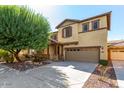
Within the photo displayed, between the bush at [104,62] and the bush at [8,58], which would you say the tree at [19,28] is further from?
the bush at [104,62]

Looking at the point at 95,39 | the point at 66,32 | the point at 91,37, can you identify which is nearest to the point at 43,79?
the point at 95,39

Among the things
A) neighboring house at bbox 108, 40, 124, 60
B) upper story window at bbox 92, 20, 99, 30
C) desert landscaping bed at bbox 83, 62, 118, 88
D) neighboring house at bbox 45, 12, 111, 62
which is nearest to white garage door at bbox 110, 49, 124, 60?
neighboring house at bbox 108, 40, 124, 60

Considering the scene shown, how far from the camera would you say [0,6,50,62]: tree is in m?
11.0

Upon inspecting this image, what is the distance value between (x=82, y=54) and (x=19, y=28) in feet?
30.7

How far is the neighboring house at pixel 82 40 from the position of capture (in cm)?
1530

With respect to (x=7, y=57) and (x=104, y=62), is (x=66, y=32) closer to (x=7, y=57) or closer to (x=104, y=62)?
(x=104, y=62)

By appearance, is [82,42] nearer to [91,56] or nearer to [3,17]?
[91,56]

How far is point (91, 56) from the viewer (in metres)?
16.4

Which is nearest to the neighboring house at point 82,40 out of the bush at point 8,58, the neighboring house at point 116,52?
the neighboring house at point 116,52

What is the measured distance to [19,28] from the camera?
11.1 metres
